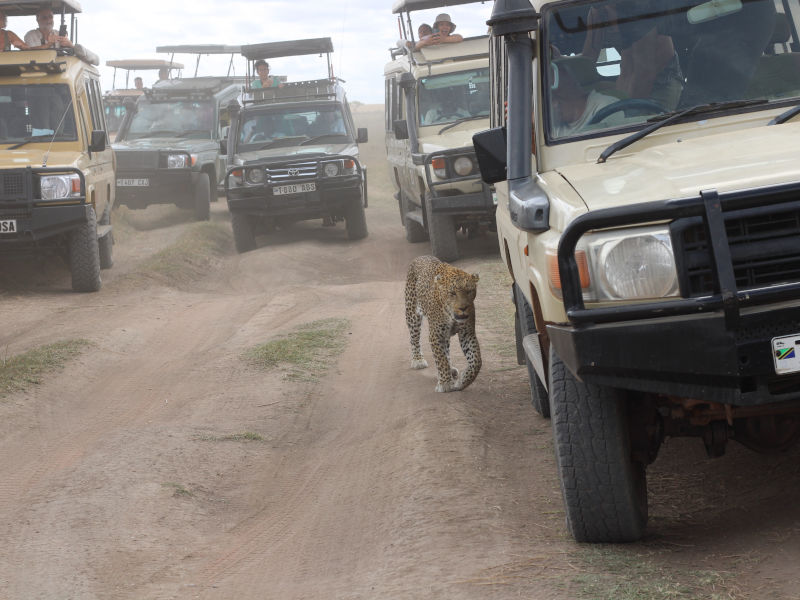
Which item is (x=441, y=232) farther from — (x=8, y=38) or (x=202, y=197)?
(x=202, y=197)

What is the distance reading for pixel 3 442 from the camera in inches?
232

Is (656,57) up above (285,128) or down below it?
below

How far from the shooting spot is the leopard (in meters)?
6.41

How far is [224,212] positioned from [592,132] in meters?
16.7

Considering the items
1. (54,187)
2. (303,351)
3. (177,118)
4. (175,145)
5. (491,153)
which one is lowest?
(303,351)

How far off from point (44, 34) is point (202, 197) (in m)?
6.15

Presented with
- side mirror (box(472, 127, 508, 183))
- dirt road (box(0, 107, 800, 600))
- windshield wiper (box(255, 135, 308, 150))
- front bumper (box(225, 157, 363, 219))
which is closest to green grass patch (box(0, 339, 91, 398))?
dirt road (box(0, 107, 800, 600))

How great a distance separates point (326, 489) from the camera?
5.01 m

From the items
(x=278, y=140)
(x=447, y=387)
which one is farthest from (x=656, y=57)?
(x=278, y=140)

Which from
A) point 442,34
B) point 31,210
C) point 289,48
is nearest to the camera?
point 31,210

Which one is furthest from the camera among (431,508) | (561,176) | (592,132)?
(431,508)

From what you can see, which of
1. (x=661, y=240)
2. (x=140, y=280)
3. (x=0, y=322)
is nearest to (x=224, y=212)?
(x=140, y=280)

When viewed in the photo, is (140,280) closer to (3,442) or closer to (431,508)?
(3,442)

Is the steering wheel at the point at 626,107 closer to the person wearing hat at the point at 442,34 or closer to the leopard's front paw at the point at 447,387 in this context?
the leopard's front paw at the point at 447,387
